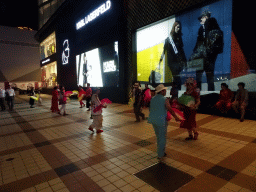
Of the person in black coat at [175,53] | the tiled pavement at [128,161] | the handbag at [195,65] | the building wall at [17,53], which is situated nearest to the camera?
the tiled pavement at [128,161]

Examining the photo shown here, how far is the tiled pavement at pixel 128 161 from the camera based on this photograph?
3.14 metres

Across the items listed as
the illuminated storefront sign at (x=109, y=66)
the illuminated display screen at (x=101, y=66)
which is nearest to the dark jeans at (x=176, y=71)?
the illuminated display screen at (x=101, y=66)

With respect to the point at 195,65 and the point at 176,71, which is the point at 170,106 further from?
the point at 176,71

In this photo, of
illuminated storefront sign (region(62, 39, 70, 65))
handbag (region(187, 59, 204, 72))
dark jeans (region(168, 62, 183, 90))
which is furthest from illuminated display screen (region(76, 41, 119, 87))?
handbag (region(187, 59, 204, 72))

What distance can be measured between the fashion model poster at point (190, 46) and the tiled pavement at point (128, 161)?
3.49m

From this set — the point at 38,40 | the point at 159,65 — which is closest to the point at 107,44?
the point at 159,65

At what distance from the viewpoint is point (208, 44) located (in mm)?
8828

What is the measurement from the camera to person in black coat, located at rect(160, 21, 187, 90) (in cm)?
1008

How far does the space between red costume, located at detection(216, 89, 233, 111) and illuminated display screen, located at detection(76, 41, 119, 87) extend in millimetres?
8423

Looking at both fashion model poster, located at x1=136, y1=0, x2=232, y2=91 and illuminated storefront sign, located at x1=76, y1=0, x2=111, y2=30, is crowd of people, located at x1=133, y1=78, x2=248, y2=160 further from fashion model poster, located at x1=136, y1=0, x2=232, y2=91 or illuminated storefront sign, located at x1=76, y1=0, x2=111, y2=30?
illuminated storefront sign, located at x1=76, y1=0, x2=111, y2=30

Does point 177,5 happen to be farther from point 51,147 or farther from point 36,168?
point 36,168

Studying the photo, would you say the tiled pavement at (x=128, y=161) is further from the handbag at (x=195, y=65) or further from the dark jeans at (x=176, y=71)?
the dark jeans at (x=176, y=71)

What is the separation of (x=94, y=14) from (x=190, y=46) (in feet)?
36.0

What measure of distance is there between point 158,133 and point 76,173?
195 centimetres
